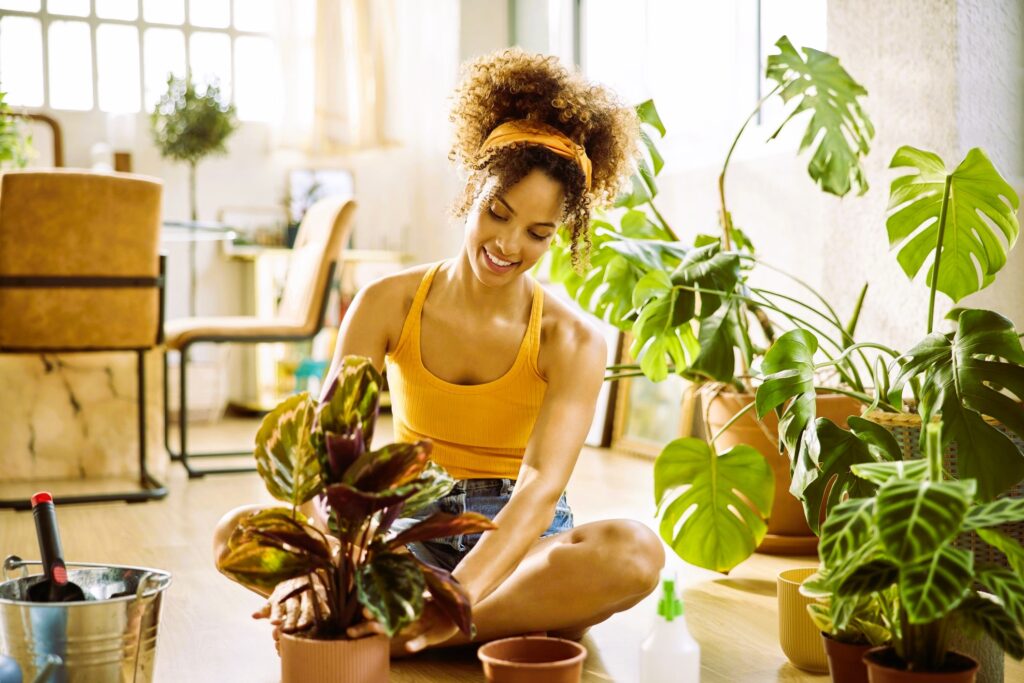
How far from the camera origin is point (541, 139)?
5.73 ft

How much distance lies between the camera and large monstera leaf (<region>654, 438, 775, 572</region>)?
7.00 ft

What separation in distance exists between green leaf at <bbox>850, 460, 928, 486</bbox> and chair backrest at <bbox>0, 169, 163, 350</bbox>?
2.65m

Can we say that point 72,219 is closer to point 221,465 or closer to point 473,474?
point 221,465

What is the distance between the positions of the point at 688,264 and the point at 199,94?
12.9ft

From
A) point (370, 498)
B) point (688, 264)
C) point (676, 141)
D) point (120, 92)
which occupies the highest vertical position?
point (120, 92)

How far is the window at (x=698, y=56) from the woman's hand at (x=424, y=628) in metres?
2.72

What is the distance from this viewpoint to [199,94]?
17.8 ft

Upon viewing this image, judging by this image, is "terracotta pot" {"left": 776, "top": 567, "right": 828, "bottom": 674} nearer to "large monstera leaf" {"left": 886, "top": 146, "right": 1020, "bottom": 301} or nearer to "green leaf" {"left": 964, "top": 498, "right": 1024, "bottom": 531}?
"green leaf" {"left": 964, "top": 498, "right": 1024, "bottom": 531}

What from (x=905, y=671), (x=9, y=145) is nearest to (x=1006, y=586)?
(x=905, y=671)

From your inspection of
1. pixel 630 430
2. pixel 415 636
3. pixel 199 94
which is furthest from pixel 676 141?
pixel 415 636

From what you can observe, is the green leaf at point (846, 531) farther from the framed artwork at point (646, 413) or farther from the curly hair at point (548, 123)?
the framed artwork at point (646, 413)

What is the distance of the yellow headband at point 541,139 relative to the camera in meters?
1.75

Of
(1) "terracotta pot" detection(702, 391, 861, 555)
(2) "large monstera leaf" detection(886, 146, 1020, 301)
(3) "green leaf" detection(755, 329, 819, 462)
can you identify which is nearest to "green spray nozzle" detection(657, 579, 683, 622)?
(3) "green leaf" detection(755, 329, 819, 462)

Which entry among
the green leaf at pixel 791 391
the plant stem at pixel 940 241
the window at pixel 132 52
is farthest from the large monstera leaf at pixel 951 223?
the window at pixel 132 52
